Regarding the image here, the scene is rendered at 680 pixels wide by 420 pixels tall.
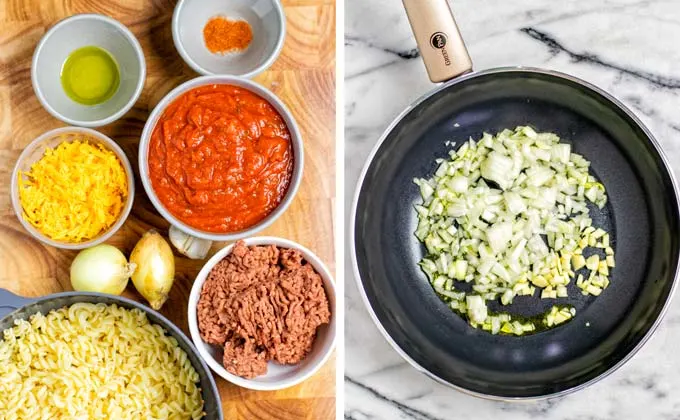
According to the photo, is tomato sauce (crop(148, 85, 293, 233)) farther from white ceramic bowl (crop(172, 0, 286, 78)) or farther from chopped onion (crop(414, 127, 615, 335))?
chopped onion (crop(414, 127, 615, 335))

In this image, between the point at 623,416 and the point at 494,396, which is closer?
the point at 494,396

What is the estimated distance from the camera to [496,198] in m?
1.85

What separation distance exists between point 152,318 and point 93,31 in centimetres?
70

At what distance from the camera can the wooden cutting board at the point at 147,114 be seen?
1.77 m

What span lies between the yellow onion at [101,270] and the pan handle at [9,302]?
131mm

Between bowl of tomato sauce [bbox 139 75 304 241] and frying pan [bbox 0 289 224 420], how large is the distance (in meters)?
0.21

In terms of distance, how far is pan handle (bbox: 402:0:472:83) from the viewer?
169 centimetres

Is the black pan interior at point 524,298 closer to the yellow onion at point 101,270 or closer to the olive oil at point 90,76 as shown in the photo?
the yellow onion at point 101,270

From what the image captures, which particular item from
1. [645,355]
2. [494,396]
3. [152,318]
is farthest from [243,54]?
[645,355]

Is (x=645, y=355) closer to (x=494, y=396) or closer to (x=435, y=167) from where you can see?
(x=494, y=396)

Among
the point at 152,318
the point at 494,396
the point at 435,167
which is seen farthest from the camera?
the point at 435,167

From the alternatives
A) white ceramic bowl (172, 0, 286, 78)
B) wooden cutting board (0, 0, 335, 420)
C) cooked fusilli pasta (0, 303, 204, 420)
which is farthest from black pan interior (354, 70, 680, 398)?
cooked fusilli pasta (0, 303, 204, 420)

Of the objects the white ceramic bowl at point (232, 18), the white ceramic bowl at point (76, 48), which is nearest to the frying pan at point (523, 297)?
the white ceramic bowl at point (232, 18)

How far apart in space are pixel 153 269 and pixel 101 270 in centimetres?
11
